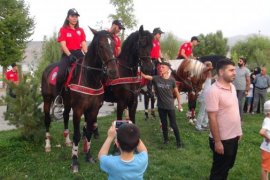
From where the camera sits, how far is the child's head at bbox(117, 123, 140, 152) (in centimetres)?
→ 317

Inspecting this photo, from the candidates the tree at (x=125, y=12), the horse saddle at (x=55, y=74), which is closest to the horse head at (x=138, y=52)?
the horse saddle at (x=55, y=74)

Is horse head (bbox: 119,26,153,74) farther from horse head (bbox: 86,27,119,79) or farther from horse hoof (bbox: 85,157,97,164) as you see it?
horse hoof (bbox: 85,157,97,164)

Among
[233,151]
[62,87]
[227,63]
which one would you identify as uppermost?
[227,63]

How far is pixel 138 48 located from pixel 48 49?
19972 mm

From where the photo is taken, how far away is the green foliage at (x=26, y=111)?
820 cm

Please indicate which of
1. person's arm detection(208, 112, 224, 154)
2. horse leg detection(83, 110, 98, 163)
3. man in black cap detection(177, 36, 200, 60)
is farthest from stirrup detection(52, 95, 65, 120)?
man in black cap detection(177, 36, 200, 60)

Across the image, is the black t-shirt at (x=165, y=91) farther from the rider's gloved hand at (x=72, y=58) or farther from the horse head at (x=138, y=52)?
the rider's gloved hand at (x=72, y=58)

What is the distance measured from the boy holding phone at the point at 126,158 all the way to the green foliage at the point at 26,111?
17.3ft

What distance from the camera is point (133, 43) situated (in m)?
7.67

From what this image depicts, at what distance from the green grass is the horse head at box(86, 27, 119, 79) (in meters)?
1.93

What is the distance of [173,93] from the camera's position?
28.5 ft

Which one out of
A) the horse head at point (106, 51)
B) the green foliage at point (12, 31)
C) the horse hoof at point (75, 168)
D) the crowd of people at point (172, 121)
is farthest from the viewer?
the green foliage at point (12, 31)

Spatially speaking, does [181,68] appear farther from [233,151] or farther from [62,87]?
[233,151]

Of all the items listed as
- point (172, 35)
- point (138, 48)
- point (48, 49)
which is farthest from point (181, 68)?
point (172, 35)
